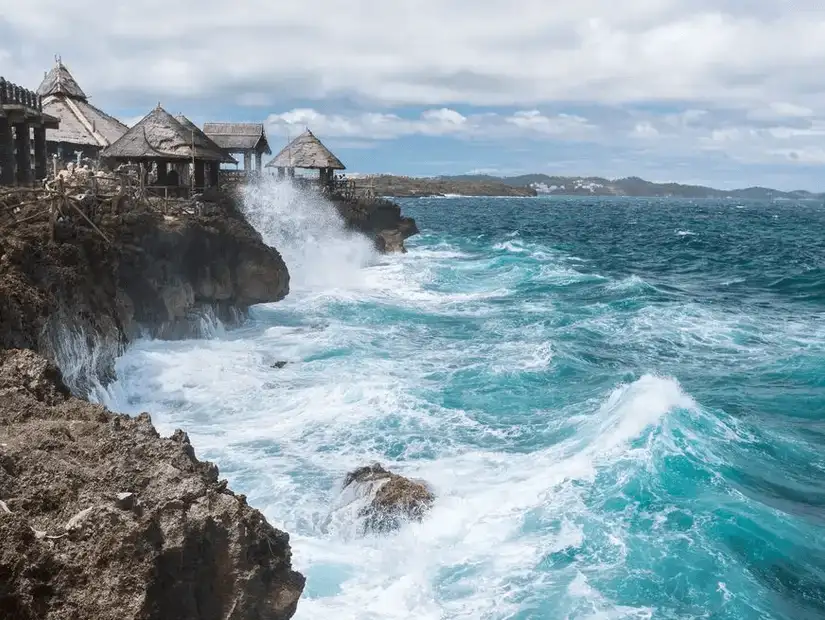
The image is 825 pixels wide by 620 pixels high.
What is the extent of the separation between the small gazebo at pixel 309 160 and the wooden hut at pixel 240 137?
477 centimetres

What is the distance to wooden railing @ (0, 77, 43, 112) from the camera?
1858cm

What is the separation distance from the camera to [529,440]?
1514cm

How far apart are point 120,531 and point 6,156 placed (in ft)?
57.4

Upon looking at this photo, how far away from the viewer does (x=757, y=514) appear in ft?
39.7

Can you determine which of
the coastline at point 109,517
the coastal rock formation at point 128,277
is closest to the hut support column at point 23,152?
the coastal rock formation at point 128,277

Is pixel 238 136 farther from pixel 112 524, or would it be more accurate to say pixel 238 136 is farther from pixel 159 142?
pixel 112 524

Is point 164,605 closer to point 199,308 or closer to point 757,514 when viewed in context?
point 757,514

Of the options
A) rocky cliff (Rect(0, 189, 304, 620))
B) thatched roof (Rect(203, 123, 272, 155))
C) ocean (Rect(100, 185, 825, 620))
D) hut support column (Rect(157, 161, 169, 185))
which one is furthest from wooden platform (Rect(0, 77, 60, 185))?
thatched roof (Rect(203, 123, 272, 155))

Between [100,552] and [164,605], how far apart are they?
0.62 meters

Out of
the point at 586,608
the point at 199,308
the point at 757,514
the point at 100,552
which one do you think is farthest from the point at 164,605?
the point at 199,308

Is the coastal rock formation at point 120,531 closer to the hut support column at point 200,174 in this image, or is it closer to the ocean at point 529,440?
the ocean at point 529,440

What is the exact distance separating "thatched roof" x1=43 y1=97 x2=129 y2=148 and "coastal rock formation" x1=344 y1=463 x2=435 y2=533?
2276 centimetres

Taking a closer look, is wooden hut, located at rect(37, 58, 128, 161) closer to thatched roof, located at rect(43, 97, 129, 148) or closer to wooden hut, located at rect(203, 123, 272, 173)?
thatched roof, located at rect(43, 97, 129, 148)

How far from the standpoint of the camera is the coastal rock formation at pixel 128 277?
13.1 metres
